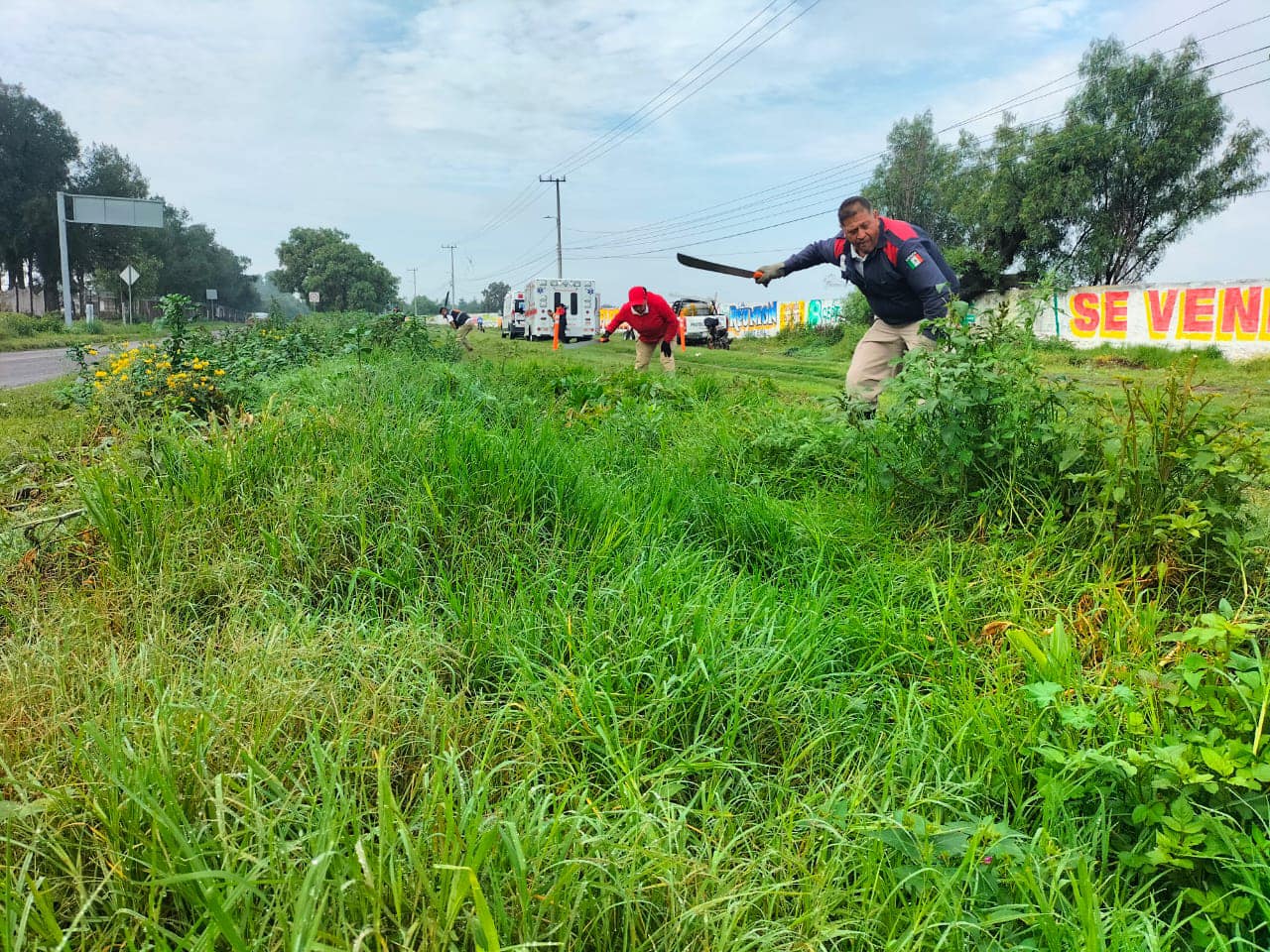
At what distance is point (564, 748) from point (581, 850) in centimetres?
39

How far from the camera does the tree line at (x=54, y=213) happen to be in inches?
1709

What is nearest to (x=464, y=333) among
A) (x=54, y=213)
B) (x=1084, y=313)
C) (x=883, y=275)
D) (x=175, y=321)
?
(x=175, y=321)

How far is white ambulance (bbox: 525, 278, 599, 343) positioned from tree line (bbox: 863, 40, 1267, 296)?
1590cm

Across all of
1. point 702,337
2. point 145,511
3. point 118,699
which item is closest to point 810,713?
point 118,699

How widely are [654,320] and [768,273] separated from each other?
15.4 feet

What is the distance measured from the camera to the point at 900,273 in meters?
5.12

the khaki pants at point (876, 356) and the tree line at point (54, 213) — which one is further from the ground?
the tree line at point (54, 213)

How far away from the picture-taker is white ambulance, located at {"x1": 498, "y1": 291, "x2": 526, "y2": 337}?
37594mm

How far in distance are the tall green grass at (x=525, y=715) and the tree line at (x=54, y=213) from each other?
42.6 m

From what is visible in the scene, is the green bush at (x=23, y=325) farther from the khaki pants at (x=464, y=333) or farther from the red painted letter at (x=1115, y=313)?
the red painted letter at (x=1115, y=313)

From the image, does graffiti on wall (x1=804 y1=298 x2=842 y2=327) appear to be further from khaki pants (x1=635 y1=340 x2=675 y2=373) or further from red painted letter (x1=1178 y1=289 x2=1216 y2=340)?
khaki pants (x1=635 y1=340 x2=675 y2=373)

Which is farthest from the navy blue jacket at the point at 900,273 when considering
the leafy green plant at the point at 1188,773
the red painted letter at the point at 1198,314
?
the red painted letter at the point at 1198,314

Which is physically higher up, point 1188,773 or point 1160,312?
point 1160,312

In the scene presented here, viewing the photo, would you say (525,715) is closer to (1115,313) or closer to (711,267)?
(711,267)
